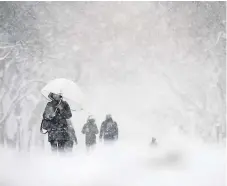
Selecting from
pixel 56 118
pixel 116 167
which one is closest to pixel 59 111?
pixel 56 118

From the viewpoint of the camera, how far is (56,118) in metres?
8.10

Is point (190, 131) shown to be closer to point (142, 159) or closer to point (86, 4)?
point (142, 159)

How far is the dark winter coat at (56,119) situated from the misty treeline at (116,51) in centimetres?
234

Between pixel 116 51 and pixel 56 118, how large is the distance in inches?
167

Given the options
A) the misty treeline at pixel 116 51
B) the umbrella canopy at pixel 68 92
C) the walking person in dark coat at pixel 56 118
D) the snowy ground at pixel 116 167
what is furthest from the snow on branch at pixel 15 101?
the walking person in dark coat at pixel 56 118

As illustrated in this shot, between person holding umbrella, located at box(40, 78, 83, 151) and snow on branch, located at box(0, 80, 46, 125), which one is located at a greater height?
snow on branch, located at box(0, 80, 46, 125)

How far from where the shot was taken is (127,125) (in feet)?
34.9

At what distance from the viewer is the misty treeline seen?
430 inches

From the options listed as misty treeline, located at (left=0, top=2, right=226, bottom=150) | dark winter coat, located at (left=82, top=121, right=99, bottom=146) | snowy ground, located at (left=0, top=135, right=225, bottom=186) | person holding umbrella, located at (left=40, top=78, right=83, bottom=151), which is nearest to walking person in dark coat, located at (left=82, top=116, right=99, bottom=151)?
dark winter coat, located at (left=82, top=121, right=99, bottom=146)

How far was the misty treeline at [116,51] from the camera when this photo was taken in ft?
35.8

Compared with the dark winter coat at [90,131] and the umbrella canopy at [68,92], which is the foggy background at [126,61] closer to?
the dark winter coat at [90,131]

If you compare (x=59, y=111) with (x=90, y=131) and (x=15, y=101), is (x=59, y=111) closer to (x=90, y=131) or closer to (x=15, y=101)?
(x=90, y=131)

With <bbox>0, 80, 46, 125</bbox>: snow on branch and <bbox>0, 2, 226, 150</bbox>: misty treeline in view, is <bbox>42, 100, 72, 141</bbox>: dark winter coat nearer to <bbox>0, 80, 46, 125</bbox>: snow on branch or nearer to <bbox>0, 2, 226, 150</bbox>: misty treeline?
<bbox>0, 2, 226, 150</bbox>: misty treeline

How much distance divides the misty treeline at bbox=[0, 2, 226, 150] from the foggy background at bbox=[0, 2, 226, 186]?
26 millimetres
